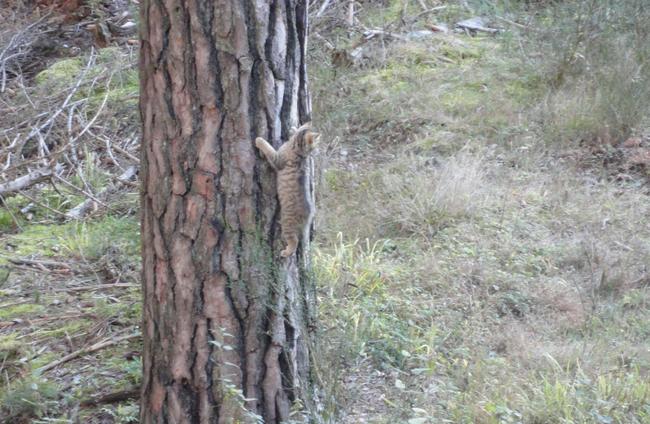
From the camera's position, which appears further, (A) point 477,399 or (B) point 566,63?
(B) point 566,63

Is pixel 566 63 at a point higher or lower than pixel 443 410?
higher

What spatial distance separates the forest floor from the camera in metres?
3.78

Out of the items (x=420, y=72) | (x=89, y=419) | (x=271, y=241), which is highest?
(x=420, y=72)

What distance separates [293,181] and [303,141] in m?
0.16

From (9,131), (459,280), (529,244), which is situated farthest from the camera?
(9,131)

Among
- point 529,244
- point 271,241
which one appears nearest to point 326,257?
point 529,244

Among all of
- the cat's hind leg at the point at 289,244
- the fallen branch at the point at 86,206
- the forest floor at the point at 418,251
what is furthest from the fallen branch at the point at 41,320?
the cat's hind leg at the point at 289,244

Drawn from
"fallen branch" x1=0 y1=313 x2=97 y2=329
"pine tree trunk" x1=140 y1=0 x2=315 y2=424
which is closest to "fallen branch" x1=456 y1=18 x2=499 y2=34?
"fallen branch" x1=0 y1=313 x2=97 y2=329

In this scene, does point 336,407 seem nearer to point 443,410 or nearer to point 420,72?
point 443,410

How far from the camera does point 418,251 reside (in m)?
5.58

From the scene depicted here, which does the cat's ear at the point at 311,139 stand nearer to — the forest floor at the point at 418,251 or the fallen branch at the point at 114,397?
the forest floor at the point at 418,251

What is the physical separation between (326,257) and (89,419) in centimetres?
197

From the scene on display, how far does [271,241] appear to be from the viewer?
3.14m

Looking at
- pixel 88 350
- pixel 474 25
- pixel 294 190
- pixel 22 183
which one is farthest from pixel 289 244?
pixel 474 25
